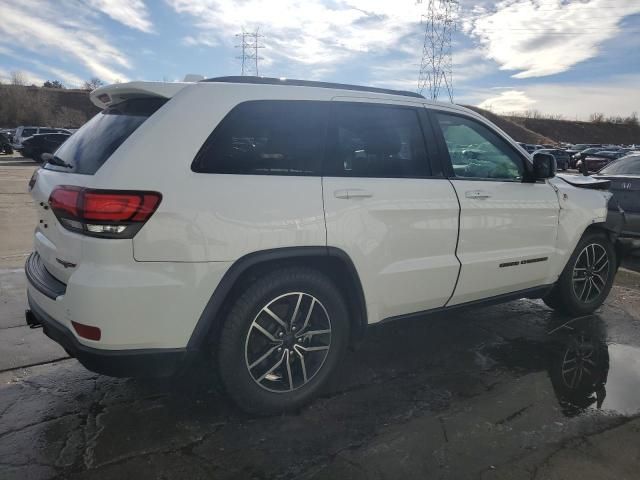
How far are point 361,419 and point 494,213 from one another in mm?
1792

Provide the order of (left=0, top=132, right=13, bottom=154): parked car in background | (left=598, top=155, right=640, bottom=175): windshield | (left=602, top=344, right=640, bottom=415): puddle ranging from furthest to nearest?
(left=0, top=132, right=13, bottom=154): parked car in background
(left=598, top=155, right=640, bottom=175): windshield
(left=602, top=344, right=640, bottom=415): puddle

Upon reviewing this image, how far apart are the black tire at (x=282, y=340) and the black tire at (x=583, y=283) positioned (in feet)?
8.31

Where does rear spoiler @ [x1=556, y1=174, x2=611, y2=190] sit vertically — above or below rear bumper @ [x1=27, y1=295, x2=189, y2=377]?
above

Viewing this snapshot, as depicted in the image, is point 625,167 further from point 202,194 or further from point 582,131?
point 582,131

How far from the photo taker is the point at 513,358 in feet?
12.4

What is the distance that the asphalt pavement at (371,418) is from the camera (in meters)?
2.44

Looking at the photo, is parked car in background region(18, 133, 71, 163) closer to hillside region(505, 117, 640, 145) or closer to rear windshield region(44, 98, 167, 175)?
rear windshield region(44, 98, 167, 175)

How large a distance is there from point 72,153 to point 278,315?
1.50 metres

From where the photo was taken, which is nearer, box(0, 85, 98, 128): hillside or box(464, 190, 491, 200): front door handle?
box(464, 190, 491, 200): front door handle

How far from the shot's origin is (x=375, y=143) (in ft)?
10.3

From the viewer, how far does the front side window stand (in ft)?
11.7

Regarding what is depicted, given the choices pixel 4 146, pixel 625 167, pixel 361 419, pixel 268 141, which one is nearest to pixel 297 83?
→ pixel 268 141

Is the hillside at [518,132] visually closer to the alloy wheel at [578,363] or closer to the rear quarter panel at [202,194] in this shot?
the alloy wheel at [578,363]

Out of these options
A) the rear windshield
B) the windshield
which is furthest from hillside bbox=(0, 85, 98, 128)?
the rear windshield
